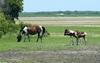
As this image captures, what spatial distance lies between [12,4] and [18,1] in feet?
2.55

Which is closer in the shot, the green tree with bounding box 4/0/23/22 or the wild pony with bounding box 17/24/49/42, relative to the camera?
the wild pony with bounding box 17/24/49/42

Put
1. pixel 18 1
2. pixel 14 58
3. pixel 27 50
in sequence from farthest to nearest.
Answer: pixel 18 1
pixel 27 50
pixel 14 58

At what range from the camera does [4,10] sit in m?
57.3

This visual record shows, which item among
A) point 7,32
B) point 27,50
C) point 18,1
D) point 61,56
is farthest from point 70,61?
point 18,1

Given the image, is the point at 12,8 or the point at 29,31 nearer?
the point at 29,31

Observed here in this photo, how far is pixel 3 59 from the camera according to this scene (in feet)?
89.1

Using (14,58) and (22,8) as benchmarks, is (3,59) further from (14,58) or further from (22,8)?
(22,8)

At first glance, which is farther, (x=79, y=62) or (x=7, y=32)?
(x=7, y=32)

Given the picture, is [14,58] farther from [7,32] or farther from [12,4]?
[12,4]

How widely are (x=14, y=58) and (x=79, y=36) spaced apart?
42.4 feet

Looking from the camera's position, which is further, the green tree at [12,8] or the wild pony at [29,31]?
the green tree at [12,8]

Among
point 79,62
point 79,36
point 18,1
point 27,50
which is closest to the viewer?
point 79,62

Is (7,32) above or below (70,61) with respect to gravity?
below

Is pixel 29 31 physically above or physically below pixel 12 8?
above
